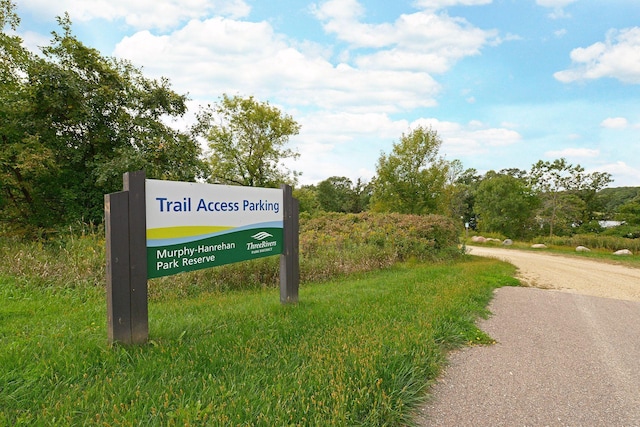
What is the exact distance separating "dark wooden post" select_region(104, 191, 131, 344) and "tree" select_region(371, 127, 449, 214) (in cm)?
1747

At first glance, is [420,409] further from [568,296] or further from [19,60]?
[19,60]

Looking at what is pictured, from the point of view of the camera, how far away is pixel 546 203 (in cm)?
2986

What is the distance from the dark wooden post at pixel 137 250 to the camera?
3.23 metres

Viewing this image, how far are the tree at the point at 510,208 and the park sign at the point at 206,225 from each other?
32.2 m

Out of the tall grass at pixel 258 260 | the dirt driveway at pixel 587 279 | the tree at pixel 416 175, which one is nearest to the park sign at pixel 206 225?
the tall grass at pixel 258 260

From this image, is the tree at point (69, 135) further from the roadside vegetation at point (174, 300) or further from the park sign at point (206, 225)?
the park sign at point (206, 225)

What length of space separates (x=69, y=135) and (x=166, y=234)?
1025cm

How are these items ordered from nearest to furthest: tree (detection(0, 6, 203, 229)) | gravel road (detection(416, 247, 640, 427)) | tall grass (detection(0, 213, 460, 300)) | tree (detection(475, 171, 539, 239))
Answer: gravel road (detection(416, 247, 640, 427)), tall grass (detection(0, 213, 460, 300)), tree (detection(0, 6, 203, 229)), tree (detection(475, 171, 539, 239))

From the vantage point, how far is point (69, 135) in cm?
1104

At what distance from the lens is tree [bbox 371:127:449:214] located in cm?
1925

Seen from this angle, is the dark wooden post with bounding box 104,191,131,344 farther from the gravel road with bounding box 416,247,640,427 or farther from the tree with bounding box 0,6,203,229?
the tree with bounding box 0,6,203,229

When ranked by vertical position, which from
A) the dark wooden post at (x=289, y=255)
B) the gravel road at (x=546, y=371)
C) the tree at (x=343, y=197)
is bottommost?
the gravel road at (x=546, y=371)

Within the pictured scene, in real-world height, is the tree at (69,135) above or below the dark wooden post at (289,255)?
above

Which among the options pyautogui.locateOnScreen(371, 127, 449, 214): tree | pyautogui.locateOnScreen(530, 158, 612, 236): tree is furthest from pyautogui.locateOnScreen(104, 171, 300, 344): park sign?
pyautogui.locateOnScreen(530, 158, 612, 236): tree
